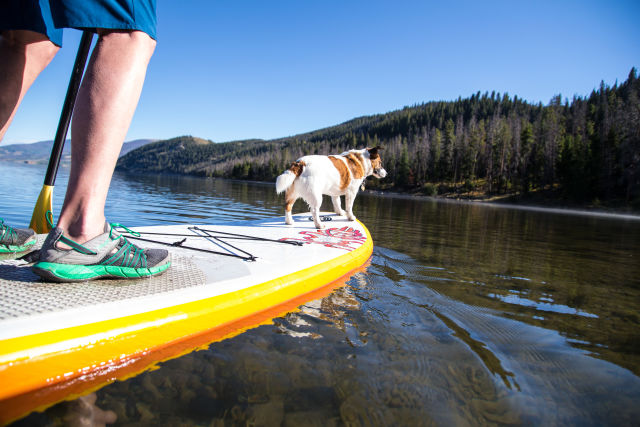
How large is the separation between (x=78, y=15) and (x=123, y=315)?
1.74 meters

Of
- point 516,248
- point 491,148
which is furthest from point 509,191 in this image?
point 516,248

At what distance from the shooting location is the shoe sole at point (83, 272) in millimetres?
1955

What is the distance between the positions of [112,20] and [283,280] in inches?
92.5

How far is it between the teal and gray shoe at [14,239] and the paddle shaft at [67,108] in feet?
3.07

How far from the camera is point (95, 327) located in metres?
1.81

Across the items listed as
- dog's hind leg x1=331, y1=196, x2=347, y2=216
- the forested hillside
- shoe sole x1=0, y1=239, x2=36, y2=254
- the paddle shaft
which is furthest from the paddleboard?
the forested hillside

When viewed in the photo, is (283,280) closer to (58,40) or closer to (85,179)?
(85,179)

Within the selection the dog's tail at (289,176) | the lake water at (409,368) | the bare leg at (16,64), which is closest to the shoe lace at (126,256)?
the lake water at (409,368)

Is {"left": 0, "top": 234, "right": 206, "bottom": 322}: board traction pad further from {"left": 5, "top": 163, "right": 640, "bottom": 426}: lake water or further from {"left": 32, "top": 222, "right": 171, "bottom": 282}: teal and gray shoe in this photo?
{"left": 5, "top": 163, "right": 640, "bottom": 426}: lake water

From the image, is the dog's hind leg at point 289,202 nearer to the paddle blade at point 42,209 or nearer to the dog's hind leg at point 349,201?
the dog's hind leg at point 349,201

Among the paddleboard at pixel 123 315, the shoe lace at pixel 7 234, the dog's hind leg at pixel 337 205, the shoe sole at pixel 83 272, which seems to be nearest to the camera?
the paddleboard at pixel 123 315

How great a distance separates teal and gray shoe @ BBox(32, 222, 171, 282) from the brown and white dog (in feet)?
13.0

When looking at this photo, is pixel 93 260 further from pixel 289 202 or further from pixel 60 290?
pixel 289 202

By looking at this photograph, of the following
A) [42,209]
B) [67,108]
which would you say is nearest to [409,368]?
[42,209]
